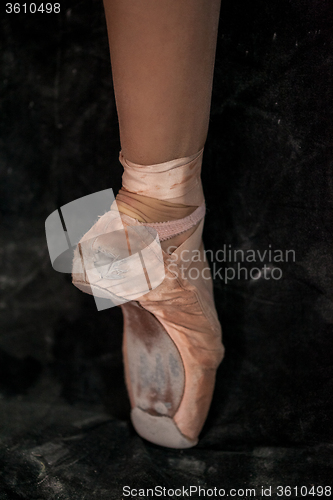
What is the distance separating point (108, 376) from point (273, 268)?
0.63 m

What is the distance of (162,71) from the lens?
0.72 meters

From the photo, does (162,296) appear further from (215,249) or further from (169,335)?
(215,249)

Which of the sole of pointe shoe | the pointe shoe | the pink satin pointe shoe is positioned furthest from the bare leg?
the sole of pointe shoe

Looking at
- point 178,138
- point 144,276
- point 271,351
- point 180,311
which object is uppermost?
point 178,138

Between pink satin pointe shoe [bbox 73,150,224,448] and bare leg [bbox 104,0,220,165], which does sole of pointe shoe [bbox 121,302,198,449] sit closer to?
pink satin pointe shoe [bbox 73,150,224,448]

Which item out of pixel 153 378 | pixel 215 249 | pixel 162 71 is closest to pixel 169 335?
pixel 153 378

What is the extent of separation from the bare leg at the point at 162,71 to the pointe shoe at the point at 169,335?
160 mm

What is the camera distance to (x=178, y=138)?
2.57 ft

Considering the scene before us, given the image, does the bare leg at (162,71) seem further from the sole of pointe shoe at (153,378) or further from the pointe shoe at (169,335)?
the sole of pointe shoe at (153,378)

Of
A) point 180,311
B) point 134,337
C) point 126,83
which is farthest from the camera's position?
point 134,337

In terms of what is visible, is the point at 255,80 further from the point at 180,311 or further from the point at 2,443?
the point at 2,443

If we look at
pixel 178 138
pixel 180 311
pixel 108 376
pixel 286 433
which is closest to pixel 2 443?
pixel 108 376

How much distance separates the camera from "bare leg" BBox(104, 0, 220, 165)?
0.68m

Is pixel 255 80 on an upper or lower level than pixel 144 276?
upper
